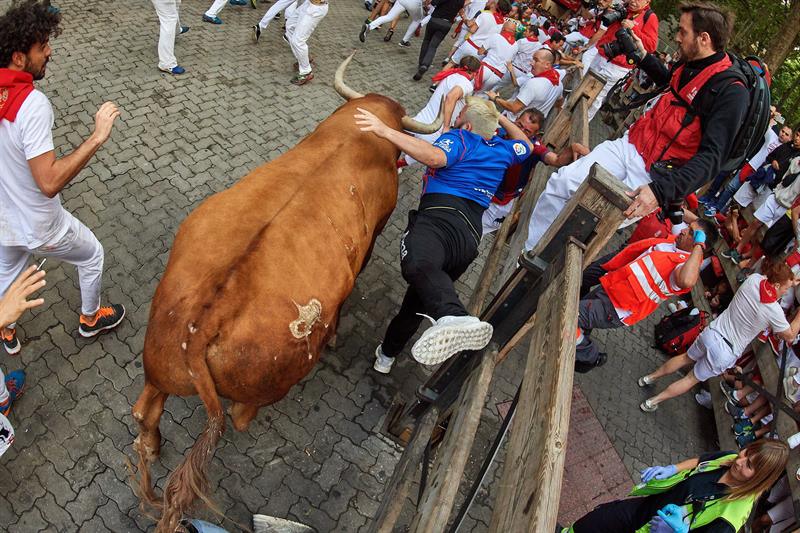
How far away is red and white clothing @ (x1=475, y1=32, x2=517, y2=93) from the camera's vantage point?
7.57 m

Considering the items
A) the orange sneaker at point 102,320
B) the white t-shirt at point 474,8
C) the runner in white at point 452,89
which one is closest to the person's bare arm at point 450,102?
the runner in white at point 452,89

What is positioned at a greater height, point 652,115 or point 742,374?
point 652,115

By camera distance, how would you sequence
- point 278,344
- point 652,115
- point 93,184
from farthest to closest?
point 93,184 < point 652,115 < point 278,344

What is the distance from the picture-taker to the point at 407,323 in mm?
4176

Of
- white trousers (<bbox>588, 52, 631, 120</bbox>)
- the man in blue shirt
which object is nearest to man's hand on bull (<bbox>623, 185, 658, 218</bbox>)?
the man in blue shirt

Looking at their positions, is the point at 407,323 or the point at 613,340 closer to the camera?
the point at 407,323

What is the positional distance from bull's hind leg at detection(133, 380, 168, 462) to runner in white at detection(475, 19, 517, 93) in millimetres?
6094

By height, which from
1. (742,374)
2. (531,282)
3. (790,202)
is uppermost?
(531,282)

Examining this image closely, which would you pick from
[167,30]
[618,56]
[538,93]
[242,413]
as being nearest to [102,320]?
[242,413]

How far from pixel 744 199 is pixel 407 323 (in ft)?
22.6

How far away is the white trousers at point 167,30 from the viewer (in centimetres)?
679

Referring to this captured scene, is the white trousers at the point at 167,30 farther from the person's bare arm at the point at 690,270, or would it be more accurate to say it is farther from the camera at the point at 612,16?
the person's bare arm at the point at 690,270

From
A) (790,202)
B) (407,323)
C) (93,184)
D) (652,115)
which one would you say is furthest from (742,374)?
(93,184)

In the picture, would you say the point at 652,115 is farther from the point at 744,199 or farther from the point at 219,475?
the point at 744,199
